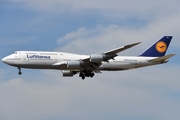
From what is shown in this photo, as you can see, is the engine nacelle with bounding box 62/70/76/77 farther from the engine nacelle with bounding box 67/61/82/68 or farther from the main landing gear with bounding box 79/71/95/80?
the engine nacelle with bounding box 67/61/82/68

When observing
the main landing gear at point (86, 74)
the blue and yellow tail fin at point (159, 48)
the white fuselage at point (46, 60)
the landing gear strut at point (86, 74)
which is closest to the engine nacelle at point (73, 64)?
the white fuselage at point (46, 60)

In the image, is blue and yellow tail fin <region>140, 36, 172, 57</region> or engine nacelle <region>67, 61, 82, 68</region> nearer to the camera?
engine nacelle <region>67, 61, 82, 68</region>

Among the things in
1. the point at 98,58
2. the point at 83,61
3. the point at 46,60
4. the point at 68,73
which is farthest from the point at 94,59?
the point at 68,73

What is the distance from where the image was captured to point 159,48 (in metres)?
81.4

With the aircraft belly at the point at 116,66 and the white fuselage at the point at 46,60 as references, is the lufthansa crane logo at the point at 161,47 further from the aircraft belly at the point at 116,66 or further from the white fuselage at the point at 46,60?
the white fuselage at the point at 46,60

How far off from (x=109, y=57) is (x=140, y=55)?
895cm

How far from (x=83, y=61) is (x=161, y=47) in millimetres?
14903

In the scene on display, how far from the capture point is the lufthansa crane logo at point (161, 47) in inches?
3196

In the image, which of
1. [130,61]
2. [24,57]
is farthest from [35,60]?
[130,61]

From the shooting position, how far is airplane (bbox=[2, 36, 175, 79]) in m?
71.8

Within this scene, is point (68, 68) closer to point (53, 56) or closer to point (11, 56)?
point (53, 56)

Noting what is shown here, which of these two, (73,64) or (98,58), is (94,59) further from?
(73,64)

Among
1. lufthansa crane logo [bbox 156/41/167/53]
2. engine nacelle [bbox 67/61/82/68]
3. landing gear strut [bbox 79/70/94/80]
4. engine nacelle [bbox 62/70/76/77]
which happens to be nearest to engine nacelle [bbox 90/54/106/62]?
engine nacelle [bbox 67/61/82/68]

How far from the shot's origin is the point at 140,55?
261ft
